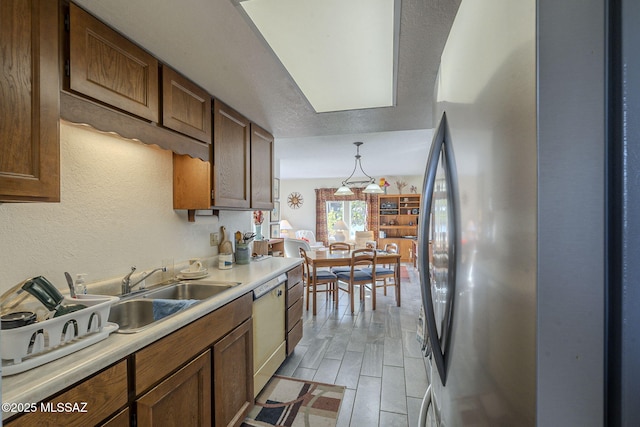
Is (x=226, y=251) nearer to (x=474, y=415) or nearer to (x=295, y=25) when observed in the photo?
(x=295, y=25)

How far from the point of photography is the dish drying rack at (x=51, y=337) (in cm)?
78

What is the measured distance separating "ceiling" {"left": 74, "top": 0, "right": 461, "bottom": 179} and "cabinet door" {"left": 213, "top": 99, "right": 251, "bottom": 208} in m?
0.10

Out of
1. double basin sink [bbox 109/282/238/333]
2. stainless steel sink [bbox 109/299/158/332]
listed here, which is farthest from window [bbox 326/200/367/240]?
stainless steel sink [bbox 109/299/158/332]

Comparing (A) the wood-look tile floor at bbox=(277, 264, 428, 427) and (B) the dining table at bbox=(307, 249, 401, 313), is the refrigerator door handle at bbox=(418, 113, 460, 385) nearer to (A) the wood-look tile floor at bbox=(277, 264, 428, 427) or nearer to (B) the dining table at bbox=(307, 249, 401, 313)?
(A) the wood-look tile floor at bbox=(277, 264, 428, 427)

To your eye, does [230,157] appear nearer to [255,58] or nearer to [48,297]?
[255,58]

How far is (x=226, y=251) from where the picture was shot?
2.40m

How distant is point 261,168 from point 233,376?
1711 millimetres

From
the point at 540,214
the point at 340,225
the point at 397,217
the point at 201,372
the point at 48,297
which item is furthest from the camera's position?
the point at 340,225

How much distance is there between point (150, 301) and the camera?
149 centimetres

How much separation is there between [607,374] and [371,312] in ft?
11.4

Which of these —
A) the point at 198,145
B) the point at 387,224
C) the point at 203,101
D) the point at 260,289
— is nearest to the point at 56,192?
the point at 198,145

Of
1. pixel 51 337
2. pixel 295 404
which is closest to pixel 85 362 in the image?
pixel 51 337

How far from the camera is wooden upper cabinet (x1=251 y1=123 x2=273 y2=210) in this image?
250 centimetres

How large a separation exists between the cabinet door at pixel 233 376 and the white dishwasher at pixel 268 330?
121 mm
